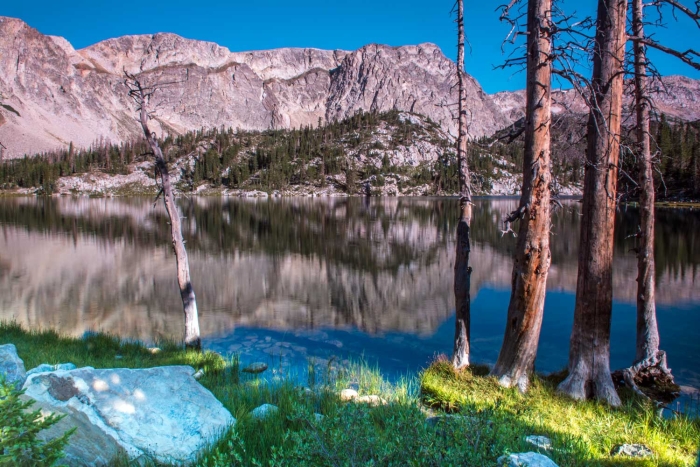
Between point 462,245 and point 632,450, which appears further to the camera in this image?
point 462,245

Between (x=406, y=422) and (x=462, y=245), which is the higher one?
(x=462, y=245)

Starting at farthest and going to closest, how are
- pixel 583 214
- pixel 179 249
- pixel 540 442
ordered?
1. pixel 179 249
2. pixel 583 214
3. pixel 540 442

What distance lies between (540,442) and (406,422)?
267 centimetres

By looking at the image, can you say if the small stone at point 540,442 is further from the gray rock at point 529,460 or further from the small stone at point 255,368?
the small stone at point 255,368

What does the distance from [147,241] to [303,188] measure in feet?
448

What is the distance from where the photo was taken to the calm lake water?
56.3ft

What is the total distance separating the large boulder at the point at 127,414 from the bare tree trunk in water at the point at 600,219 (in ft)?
23.4

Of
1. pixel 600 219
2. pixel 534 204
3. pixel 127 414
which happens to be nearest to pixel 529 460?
pixel 127 414

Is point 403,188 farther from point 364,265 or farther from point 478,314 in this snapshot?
point 478,314

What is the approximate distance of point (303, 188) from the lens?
590ft

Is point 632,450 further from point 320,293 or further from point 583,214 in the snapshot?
point 320,293

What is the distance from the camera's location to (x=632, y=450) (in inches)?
232

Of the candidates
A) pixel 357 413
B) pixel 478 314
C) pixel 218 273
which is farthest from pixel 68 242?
pixel 357 413

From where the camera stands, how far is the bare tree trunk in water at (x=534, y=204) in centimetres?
857
